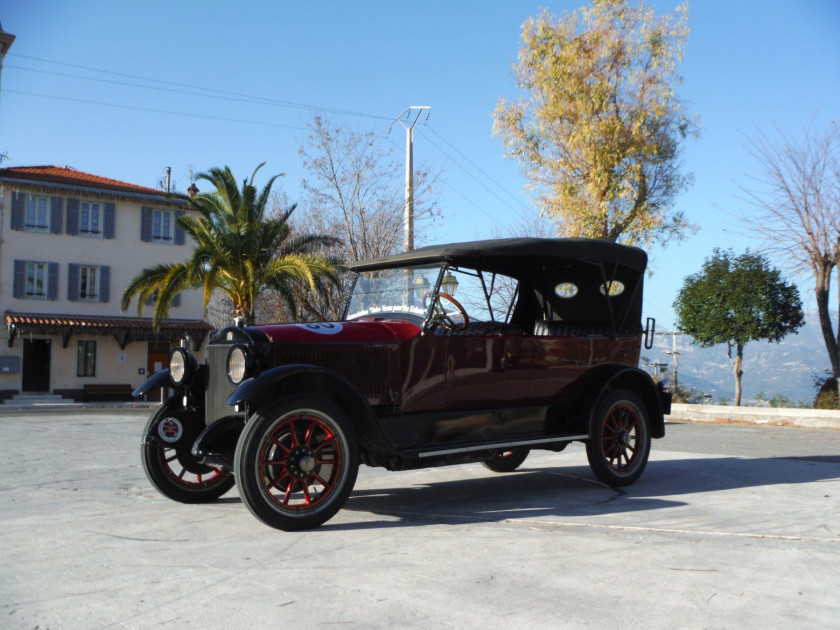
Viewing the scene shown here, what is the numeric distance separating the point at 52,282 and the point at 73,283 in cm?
78

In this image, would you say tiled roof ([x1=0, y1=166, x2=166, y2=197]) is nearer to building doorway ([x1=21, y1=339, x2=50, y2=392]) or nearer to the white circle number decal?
building doorway ([x1=21, y1=339, x2=50, y2=392])

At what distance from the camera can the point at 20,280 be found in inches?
1241

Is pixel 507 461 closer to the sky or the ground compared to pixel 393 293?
closer to the ground

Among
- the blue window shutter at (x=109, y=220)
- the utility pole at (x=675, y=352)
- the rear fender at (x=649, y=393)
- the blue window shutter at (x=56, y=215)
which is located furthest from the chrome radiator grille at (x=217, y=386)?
the blue window shutter at (x=109, y=220)

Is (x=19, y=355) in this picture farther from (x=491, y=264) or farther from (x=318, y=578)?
(x=318, y=578)

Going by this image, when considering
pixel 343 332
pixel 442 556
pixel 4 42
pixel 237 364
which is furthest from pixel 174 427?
pixel 4 42

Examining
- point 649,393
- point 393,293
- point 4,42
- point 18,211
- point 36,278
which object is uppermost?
point 4,42

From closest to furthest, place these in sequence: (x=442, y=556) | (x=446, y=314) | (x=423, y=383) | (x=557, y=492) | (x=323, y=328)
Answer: (x=442, y=556), (x=323, y=328), (x=423, y=383), (x=446, y=314), (x=557, y=492)

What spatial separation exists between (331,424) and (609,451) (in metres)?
2.88

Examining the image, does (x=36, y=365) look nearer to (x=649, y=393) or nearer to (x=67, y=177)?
(x=67, y=177)

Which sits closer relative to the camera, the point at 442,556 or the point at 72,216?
Answer: the point at 442,556

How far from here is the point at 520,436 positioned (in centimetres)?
664

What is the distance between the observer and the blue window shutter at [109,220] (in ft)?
110

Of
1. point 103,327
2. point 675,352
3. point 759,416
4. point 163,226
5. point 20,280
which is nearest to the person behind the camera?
point 759,416
